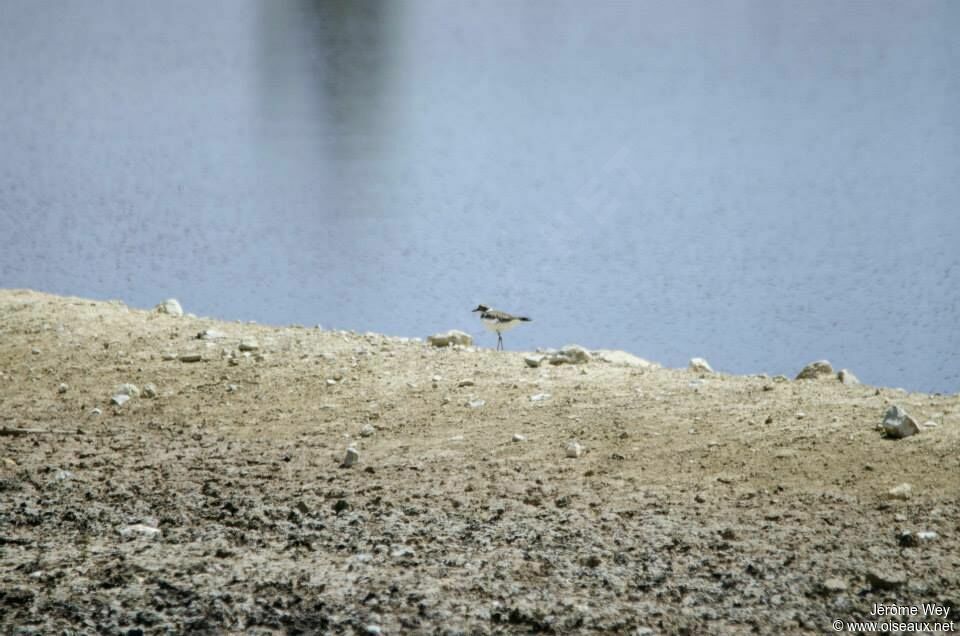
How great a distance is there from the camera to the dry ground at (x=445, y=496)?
185 inches

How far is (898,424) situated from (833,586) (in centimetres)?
159

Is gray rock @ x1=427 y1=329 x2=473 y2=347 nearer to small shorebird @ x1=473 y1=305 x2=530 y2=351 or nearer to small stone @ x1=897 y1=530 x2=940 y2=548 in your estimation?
small shorebird @ x1=473 y1=305 x2=530 y2=351

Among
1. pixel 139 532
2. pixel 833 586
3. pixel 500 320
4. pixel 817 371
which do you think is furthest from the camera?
pixel 500 320

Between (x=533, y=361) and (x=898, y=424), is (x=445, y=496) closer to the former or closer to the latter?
(x=533, y=361)

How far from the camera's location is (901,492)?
5539 millimetres

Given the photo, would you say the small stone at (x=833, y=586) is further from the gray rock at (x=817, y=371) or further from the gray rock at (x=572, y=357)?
the gray rock at (x=572, y=357)

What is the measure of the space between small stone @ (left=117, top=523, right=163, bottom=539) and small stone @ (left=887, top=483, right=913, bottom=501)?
3.23 metres


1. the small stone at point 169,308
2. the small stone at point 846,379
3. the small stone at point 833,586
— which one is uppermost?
the small stone at point 169,308

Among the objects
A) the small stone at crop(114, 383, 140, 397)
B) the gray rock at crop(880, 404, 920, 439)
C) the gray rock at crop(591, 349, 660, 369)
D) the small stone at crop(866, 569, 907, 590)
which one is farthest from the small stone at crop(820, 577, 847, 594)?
the small stone at crop(114, 383, 140, 397)

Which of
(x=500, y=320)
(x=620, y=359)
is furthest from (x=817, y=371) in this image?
(x=500, y=320)

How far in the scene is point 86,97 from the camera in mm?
24438

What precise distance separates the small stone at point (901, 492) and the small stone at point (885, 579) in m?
0.75

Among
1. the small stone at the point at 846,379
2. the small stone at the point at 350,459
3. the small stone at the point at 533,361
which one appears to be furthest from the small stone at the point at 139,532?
the small stone at the point at 846,379

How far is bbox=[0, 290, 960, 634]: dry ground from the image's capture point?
469 cm
